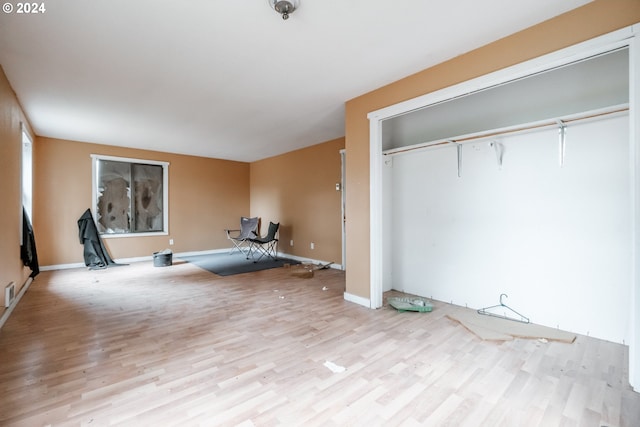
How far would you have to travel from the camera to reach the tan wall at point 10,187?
269 cm

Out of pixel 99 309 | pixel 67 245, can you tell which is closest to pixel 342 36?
pixel 99 309

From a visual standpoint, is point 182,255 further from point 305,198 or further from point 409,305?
point 409,305

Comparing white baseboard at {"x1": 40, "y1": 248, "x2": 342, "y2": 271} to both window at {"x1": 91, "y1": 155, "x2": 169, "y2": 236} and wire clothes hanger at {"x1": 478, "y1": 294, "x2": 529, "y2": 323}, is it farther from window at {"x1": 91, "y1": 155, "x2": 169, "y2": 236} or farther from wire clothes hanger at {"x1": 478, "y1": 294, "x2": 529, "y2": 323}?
Answer: wire clothes hanger at {"x1": 478, "y1": 294, "x2": 529, "y2": 323}

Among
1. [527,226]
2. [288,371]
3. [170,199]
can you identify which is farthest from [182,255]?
[527,226]

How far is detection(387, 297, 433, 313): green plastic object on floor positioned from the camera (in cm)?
290

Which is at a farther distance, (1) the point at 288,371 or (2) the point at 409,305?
(2) the point at 409,305

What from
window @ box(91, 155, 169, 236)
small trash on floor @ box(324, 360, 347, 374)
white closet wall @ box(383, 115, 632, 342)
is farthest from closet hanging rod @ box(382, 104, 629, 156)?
window @ box(91, 155, 169, 236)

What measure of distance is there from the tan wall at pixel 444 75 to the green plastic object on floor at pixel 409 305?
1.05 ft

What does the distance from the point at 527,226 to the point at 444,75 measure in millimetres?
1620

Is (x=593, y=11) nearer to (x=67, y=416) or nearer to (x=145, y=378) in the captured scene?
(x=145, y=378)

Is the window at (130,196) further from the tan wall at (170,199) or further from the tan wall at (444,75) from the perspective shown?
the tan wall at (444,75)

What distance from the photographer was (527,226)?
2.66 metres

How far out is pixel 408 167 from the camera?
11.8 feet

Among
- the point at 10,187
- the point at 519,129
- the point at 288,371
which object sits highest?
the point at 519,129
